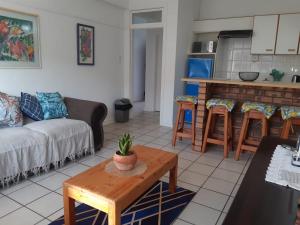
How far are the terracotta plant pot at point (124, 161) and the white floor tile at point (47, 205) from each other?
0.76 meters

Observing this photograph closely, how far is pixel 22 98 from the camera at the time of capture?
10.2 feet

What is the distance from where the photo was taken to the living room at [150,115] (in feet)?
5.55

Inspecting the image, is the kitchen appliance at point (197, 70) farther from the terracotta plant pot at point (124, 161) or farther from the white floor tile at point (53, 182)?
the terracotta plant pot at point (124, 161)

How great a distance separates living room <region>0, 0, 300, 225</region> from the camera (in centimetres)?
169

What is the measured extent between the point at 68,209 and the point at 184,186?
126cm

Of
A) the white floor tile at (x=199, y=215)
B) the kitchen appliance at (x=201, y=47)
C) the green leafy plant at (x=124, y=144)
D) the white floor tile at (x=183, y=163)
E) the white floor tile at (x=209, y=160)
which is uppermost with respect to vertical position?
the kitchen appliance at (x=201, y=47)

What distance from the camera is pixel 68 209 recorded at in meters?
1.73

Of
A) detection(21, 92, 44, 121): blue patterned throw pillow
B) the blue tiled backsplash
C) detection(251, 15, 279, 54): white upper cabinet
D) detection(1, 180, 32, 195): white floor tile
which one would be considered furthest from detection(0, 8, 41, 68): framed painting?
detection(251, 15, 279, 54): white upper cabinet

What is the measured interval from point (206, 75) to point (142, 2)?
195 cm

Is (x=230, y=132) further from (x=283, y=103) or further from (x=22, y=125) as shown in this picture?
(x=22, y=125)

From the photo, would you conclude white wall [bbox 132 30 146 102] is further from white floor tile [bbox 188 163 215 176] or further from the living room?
white floor tile [bbox 188 163 215 176]

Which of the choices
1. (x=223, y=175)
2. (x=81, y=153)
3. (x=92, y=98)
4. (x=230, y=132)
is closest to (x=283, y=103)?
(x=230, y=132)

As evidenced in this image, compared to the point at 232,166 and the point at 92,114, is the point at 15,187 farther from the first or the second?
the point at 232,166

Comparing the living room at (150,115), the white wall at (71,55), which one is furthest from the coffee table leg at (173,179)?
the white wall at (71,55)
